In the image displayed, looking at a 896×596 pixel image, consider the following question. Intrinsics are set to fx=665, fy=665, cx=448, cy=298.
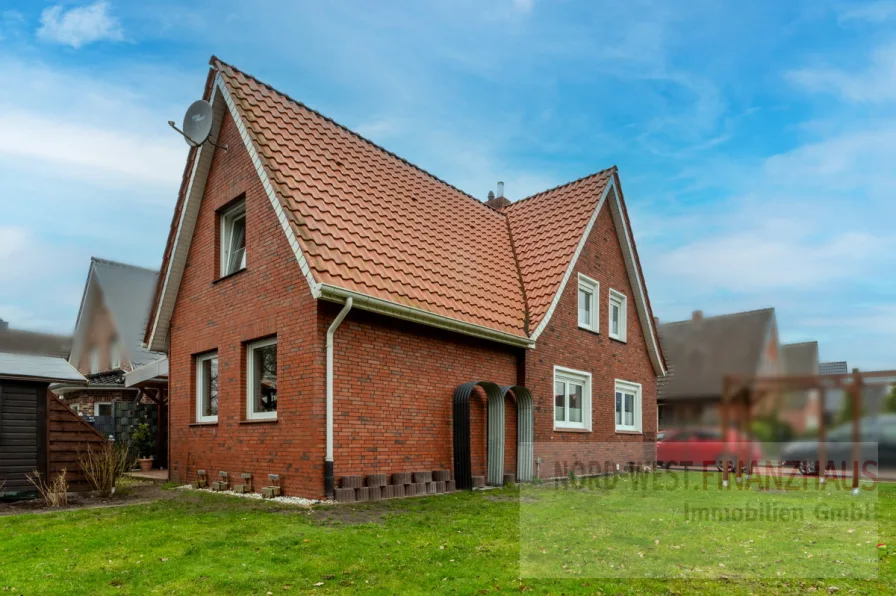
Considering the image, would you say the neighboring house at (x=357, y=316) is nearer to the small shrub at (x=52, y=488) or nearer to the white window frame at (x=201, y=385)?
the white window frame at (x=201, y=385)

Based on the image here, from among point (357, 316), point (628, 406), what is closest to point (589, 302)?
point (628, 406)

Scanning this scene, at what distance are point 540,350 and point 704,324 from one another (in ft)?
26.1

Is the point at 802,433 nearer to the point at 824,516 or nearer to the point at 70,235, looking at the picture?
the point at 824,516

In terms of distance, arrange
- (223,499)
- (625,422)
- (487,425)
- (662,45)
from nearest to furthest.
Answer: (662,45)
(223,499)
(487,425)
(625,422)

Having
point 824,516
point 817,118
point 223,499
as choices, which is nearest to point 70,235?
point 223,499

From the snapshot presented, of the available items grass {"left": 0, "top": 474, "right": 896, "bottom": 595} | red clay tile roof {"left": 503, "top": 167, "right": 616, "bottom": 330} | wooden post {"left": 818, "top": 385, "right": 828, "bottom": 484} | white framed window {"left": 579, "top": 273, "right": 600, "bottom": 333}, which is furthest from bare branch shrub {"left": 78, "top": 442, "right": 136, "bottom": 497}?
white framed window {"left": 579, "top": 273, "right": 600, "bottom": 333}

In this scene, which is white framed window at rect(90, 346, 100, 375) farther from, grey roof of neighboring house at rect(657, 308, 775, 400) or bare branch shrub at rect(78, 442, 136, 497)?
grey roof of neighboring house at rect(657, 308, 775, 400)

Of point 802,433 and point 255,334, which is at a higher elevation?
point 255,334

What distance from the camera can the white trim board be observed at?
15.3 meters

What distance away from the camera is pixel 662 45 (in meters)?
6.82

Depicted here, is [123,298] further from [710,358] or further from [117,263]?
[710,358]

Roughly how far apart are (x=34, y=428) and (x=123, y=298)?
49.6 feet

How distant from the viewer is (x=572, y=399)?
15.5m

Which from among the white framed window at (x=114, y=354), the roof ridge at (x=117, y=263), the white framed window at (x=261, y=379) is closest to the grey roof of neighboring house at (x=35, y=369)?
the white framed window at (x=261, y=379)
